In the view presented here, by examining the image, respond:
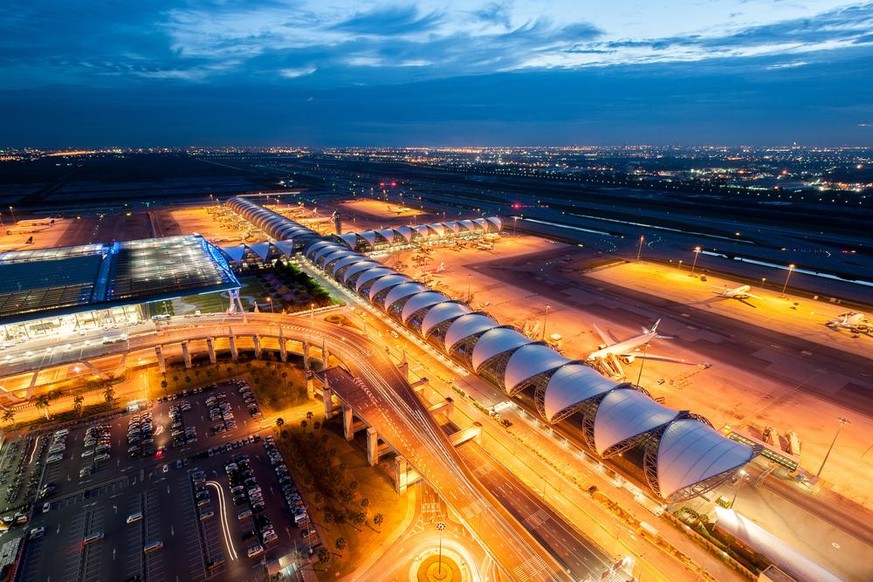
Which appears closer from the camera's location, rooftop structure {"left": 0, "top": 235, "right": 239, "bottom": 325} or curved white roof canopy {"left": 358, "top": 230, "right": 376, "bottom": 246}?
rooftop structure {"left": 0, "top": 235, "right": 239, "bottom": 325}

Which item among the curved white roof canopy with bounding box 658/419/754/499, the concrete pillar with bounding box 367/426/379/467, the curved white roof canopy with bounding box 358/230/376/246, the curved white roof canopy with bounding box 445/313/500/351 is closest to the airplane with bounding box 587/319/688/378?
the curved white roof canopy with bounding box 445/313/500/351

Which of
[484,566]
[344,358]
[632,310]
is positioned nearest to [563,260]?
[632,310]

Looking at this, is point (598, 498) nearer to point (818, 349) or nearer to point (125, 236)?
point (818, 349)

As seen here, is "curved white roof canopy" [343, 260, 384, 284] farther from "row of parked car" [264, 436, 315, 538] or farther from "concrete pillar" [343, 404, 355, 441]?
"row of parked car" [264, 436, 315, 538]

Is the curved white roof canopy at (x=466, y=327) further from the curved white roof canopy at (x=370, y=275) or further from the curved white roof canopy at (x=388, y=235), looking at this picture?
the curved white roof canopy at (x=388, y=235)

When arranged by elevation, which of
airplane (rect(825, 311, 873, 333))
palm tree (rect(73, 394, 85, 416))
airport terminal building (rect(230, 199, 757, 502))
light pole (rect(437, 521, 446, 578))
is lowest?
light pole (rect(437, 521, 446, 578))

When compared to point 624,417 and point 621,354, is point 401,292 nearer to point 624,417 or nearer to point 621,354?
point 621,354
